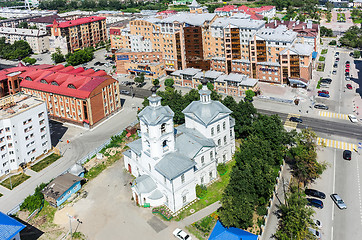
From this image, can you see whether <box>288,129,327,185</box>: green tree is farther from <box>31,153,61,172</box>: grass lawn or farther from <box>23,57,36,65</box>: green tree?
<box>23,57,36,65</box>: green tree

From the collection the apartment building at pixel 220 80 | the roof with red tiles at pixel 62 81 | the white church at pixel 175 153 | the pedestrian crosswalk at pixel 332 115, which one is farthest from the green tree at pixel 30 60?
the pedestrian crosswalk at pixel 332 115

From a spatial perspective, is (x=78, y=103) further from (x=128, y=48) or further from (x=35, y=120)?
(x=128, y=48)

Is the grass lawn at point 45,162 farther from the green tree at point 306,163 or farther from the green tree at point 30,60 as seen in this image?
the green tree at point 30,60

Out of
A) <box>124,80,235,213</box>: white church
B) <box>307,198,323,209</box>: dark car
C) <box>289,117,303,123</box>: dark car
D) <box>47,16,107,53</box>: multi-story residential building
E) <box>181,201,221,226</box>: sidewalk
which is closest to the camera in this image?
<box>181,201,221,226</box>: sidewalk

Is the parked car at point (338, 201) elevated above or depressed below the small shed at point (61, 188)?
below

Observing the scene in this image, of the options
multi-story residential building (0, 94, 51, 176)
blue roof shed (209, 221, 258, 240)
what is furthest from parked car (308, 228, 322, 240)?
multi-story residential building (0, 94, 51, 176)

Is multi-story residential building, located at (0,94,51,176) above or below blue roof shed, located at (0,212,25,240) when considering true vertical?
above

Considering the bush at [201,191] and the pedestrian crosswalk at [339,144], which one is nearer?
the bush at [201,191]
